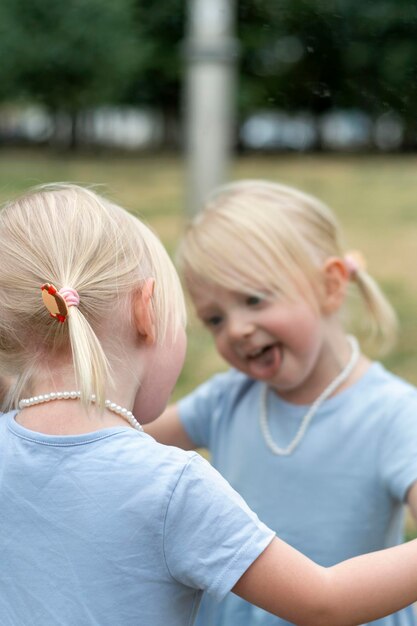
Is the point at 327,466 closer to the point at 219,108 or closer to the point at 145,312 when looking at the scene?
the point at 145,312

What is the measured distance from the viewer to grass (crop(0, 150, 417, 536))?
17.3 ft

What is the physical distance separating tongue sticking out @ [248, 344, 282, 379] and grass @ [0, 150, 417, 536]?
49 centimetres

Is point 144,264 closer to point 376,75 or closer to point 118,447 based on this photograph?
point 118,447

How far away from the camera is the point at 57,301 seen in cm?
126

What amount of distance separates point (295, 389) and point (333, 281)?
247 mm

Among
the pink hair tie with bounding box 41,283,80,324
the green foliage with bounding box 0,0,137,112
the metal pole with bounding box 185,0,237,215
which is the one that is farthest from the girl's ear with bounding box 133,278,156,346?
the green foliage with bounding box 0,0,137,112

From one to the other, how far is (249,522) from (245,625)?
723 millimetres

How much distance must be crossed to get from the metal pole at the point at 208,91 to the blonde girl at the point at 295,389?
8.21ft

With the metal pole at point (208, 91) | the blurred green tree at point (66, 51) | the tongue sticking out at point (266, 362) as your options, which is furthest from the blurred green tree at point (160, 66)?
the tongue sticking out at point (266, 362)

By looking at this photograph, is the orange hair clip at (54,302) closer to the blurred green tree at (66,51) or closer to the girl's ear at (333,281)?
the girl's ear at (333,281)

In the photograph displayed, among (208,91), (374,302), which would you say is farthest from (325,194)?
(374,302)

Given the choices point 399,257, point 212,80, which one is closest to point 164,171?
point 399,257

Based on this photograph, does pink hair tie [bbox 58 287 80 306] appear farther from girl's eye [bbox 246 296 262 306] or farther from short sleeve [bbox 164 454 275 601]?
girl's eye [bbox 246 296 262 306]

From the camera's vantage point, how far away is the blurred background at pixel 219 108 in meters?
4.74
